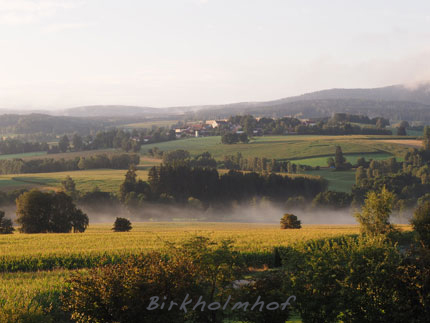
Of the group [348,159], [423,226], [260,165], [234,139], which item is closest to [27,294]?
[423,226]

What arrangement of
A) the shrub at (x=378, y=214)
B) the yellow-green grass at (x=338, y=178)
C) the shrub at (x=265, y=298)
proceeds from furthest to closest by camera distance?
1. the yellow-green grass at (x=338, y=178)
2. the shrub at (x=378, y=214)
3. the shrub at (x=265, y=298)

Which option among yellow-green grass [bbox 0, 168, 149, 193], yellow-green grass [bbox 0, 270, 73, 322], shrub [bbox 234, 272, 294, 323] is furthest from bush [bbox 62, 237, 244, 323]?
yellow-green grass [bbox 0, 168, 149, 193]

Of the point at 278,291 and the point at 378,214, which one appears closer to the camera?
the point at 278,291

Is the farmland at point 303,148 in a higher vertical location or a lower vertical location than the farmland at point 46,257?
lower

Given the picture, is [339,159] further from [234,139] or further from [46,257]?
[46,257]

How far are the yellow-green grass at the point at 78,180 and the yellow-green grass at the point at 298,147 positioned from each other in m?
43.3

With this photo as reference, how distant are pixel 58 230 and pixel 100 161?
10478cm

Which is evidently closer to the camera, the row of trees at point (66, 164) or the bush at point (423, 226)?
the bush at point (423, 226)

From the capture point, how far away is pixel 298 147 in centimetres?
17300

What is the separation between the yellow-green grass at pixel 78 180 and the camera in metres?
125

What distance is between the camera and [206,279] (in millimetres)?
18094

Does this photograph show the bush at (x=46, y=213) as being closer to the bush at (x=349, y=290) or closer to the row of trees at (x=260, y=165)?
the bush at (x=349, y=290)

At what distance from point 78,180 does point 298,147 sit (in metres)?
82.3

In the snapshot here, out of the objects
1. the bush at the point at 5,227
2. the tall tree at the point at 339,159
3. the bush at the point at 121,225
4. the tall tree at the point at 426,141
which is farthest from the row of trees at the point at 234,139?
the bush at the point at 5,227
